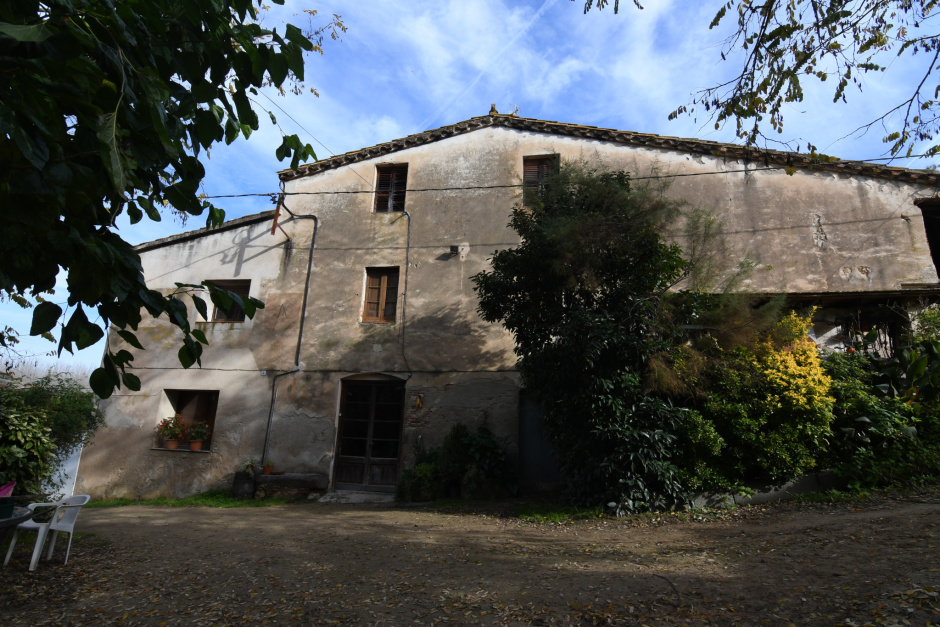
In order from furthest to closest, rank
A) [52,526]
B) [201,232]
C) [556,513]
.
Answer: [201,232], [556,513], [52,526]

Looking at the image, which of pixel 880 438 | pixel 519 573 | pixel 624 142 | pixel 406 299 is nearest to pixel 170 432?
pixel 406 299

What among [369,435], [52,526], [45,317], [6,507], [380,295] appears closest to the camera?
[45,317]

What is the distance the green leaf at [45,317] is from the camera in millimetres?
2094

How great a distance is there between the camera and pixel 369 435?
11.0 m

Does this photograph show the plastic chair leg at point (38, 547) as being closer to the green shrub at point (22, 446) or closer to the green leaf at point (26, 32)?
the green shrub at point (22, 446)

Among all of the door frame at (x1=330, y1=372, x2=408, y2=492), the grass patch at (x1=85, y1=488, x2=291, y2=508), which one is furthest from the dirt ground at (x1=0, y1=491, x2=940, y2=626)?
the door frame at (x1=330, y1=372, x2=408, y2=492)

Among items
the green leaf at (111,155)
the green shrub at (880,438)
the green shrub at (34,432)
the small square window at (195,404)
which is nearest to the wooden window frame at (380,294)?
the small square window at (195,404)

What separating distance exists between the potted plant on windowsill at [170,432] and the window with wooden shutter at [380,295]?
4.49m

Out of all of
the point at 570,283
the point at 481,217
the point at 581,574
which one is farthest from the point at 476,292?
the point at 581,574

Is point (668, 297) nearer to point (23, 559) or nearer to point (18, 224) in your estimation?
point (18, 224)

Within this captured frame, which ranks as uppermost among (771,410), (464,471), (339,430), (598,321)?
(598,321)

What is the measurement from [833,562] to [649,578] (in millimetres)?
1547

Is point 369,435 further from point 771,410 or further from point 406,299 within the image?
point 771,410

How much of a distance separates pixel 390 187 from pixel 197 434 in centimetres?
679
